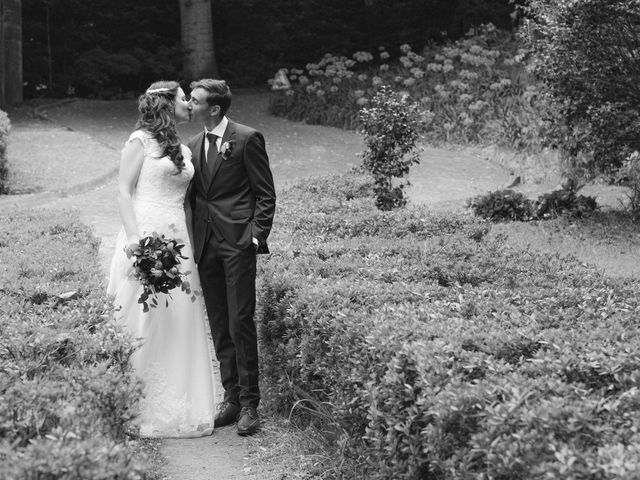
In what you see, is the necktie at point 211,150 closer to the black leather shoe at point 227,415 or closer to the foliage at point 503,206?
the black leather shoe at point 227,415

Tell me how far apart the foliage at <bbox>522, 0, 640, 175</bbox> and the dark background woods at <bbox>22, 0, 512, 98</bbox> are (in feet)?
32.7

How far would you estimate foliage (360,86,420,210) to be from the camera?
30.6 feet

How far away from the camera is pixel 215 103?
200 inches

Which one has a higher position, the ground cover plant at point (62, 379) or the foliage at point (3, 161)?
the ground cover plant at point (62, 379)

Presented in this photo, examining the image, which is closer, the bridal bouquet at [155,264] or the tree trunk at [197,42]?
the bridal bouquet at [155,264]

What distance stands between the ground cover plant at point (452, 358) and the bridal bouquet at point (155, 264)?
2.33ft

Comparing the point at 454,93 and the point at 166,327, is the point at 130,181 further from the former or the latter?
the point at 454,93

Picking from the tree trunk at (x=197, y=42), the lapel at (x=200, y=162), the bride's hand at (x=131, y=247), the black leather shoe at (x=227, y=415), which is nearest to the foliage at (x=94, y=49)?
the tree trunk at (x=197, y=42)

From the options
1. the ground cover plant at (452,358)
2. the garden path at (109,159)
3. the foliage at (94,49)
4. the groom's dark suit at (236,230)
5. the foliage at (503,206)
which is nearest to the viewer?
the ground cover plant at (452,358)

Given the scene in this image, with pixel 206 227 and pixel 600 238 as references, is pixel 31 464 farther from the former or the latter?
pixel 600 238

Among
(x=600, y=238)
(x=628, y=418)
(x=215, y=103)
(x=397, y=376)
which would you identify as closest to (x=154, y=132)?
(x=215, y=103)

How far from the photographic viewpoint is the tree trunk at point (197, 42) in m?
19.5

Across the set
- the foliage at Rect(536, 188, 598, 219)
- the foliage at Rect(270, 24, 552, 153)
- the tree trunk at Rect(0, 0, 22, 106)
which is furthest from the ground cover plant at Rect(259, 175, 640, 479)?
the tree trunk at Rect(0, 0, 22, 106)

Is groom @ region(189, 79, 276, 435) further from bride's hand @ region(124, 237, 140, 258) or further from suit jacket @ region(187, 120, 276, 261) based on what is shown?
bride's hand @ region(124, 237, 140, 258)
